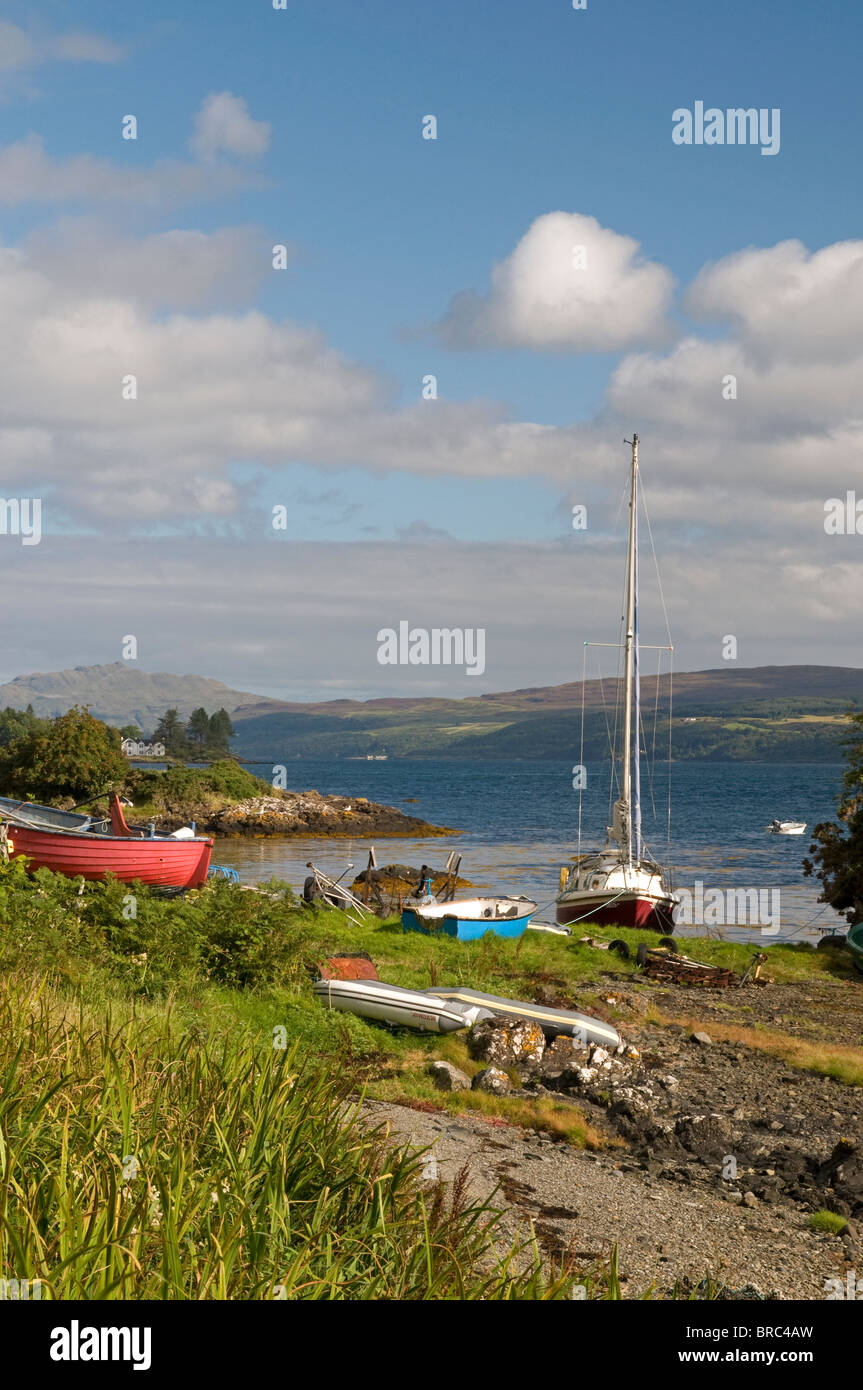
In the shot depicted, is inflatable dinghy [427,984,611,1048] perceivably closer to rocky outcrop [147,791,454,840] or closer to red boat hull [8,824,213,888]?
red boat hull [8,824,213,888]

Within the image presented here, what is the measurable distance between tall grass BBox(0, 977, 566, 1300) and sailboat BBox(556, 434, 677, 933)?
23.1 meters

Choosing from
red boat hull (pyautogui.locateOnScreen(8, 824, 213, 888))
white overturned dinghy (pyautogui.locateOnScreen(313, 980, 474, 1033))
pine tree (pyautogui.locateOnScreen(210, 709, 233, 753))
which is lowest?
white overturned dinghy (pyautogui.locateOnScreen(313, 980, 474, 1033))

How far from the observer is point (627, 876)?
30.8 metres

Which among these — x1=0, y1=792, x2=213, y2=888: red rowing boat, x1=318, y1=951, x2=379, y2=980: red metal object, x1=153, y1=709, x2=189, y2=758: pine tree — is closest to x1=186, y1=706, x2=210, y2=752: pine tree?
x1=153, y1=709, x2=189, y2=758: pine tree

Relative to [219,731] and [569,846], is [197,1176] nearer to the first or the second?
[569,846]

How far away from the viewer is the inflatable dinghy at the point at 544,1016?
16141 mm

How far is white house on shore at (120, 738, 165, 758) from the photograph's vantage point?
6831 inches

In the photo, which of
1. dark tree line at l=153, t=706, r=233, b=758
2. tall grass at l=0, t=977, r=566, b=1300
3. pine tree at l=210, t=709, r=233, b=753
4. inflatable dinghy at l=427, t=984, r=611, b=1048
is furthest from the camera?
pine tree at l=210, t=709, r=233, b=753

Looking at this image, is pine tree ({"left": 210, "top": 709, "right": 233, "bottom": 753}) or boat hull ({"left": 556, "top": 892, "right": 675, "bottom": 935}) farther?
pine tree ({"left": 210, "top": 709, "right": 233, "bottom": 753})

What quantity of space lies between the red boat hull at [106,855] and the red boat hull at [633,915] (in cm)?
1189

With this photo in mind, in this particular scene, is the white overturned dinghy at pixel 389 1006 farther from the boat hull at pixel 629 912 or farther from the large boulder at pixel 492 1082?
the boat hull at pixel 629 912

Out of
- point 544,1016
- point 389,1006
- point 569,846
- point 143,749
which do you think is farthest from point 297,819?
point 143,749

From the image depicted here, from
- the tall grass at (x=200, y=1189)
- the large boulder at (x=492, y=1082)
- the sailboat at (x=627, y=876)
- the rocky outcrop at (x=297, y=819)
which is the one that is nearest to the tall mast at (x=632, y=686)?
the sailboat at (x=627, y=876)
